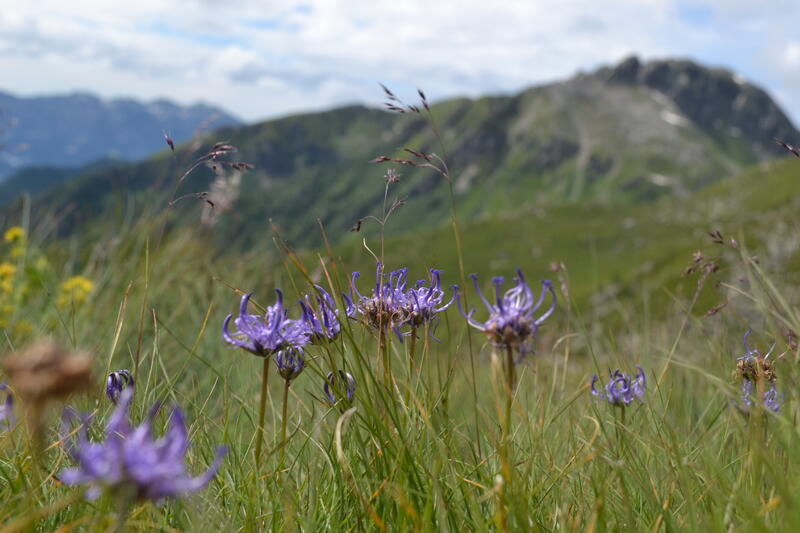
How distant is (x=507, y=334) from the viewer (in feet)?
5.83

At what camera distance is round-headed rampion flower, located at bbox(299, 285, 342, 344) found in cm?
228

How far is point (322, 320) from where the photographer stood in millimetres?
2348

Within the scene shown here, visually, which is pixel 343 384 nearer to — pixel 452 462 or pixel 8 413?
pixel 452 462

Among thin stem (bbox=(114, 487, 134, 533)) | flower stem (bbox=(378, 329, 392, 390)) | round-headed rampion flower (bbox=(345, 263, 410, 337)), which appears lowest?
flower stem (bbox=(378, 329, 392, 390))

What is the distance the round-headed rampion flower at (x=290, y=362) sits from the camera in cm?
221

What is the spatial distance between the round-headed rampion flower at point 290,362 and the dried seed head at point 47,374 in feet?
3.94

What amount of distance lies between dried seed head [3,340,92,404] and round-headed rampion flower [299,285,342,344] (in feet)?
4.07

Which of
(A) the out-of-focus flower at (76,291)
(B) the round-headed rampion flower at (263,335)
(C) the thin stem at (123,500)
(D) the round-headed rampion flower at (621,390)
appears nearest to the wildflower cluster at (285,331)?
(B) the round-headed rampion flower at (263,335)

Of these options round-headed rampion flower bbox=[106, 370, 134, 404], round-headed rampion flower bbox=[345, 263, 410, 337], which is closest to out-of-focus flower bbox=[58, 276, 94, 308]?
round-headed rampion flower bbox=[106, 370, 134, 404]

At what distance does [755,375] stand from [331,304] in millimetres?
1614

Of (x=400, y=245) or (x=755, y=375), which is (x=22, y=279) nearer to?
(x=755, y=375)

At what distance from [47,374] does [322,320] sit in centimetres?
136

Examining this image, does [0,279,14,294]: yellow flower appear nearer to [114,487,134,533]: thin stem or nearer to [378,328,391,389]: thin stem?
[378,328,391,389]: thin stem

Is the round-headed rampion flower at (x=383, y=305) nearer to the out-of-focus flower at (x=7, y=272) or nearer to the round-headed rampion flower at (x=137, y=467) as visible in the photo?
the round-headed rampion flower at (x=137, y=467)
